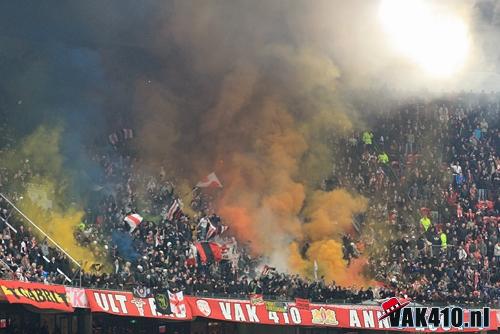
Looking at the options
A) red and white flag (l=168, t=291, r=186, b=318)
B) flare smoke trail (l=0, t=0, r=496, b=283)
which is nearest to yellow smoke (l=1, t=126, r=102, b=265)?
flare smoke trail (l=0, t=0, r=496, b=283)

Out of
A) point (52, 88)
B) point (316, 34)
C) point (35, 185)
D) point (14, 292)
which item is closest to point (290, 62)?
point (316, 34)

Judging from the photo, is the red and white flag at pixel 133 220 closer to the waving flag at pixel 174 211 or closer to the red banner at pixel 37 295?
the waving flag at pixel 174 211

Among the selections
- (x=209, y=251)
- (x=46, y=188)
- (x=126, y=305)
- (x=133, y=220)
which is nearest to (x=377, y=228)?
(x=209, y=251)

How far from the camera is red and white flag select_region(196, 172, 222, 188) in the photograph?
31609 mm

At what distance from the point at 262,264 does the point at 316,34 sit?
9044 mm

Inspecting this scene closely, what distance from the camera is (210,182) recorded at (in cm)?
3166

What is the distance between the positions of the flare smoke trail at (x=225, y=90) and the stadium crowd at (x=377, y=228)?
2.41 ft

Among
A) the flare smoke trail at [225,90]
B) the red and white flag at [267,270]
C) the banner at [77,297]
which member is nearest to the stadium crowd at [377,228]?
the red and white flag at [267,270]

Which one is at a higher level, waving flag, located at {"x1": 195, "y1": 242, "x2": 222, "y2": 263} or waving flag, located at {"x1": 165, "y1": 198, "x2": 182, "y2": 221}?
waving flag, located at {"x1": 165, "y1": 198, "x2": 182, "y2": 221}

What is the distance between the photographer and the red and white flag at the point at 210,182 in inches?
1244

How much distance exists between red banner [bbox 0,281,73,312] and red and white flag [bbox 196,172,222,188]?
804 cm

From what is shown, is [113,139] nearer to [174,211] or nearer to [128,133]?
[128,133]

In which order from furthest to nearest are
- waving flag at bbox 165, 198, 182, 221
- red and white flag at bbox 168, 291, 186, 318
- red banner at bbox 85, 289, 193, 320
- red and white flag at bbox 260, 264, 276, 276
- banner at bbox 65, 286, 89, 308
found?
waving flag at bbox 165, 198, 182, 221 → red and white flag at bbox 260, 264, 276, 276 → red and white flag at bbox 168, 291, 186, 318 → red banner at bbox 85, 289, 193, 320 → banner at bbox 65, 286, 89, 308

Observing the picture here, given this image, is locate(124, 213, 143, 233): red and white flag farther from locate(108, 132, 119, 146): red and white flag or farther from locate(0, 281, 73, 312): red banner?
locate(0, 281, 73, 312): red banner
